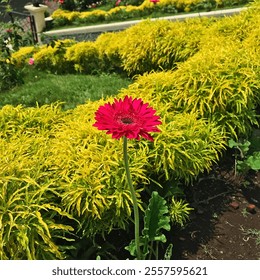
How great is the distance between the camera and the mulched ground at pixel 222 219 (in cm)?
335

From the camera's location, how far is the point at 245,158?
4199 mm

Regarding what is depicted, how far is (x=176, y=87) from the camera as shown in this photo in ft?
14.2

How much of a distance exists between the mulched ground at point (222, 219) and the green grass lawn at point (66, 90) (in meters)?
2.55

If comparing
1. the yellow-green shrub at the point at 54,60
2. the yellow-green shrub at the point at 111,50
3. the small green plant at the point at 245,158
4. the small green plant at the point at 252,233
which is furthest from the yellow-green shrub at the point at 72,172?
the yellow-green shrub at the point at 54,60

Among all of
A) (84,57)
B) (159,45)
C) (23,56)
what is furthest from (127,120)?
(23,56)

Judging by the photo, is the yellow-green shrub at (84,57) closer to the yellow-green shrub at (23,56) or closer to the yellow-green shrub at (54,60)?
the yellow-green shrub at (54,60)

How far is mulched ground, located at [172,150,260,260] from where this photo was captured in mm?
3346

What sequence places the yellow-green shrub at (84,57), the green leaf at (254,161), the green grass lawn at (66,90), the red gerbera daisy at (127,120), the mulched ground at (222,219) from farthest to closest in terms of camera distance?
the yellow-green shrub at (84,57), the green grass lawn at (66,90), the green leaf at (254,161), the mulched ground at (222,219), the red gerbera daisy at (127,120)

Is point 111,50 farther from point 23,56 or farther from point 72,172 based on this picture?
point 72,172

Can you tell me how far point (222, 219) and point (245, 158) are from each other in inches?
32.5

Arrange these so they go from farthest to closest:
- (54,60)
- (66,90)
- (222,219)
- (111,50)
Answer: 1. (54,60)
2. (111,50)
3. (66,90)
4. (222,219)

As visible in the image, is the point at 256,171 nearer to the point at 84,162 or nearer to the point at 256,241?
the point at 256,241

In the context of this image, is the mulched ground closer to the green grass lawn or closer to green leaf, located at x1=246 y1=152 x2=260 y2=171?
green leaf, located at x1=246 y1=152 x2=260 y2=171

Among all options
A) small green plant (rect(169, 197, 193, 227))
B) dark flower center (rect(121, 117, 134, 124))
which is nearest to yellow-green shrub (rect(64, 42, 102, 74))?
small green plant (rect(169, 197, 193, 227))
